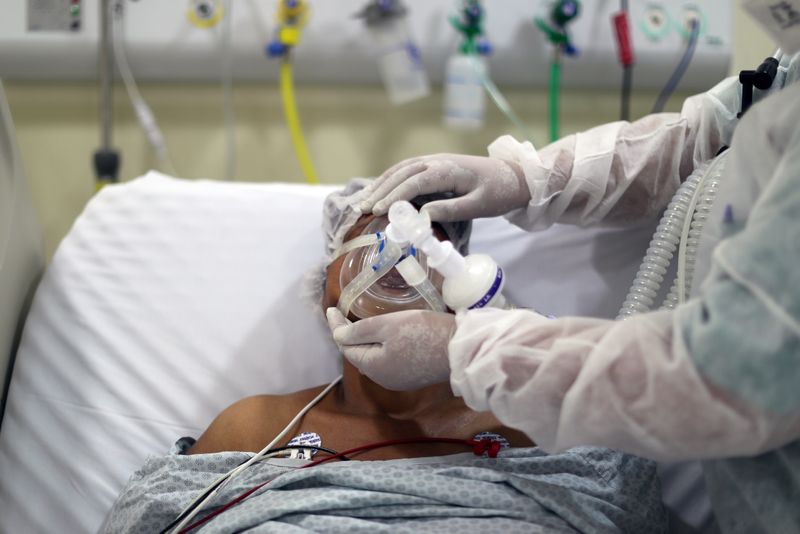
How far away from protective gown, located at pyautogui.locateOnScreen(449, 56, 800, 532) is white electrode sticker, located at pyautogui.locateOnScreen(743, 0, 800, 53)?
61 mm

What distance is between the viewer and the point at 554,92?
2.19m

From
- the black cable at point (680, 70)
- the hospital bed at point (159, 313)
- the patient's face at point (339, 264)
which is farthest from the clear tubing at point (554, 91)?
Answer: the patient's face at point (339, 264)

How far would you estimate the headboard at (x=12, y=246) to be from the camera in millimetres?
1527

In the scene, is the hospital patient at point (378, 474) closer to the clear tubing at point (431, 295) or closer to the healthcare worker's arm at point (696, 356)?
the clear tubing at point (431, 295)

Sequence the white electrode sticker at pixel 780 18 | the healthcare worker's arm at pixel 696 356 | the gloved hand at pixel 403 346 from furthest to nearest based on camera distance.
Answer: the gloved hand at pixel 403 346, the white electrode sticker at pixel 780 18, the healthcare worker's arm at pixel 696 356

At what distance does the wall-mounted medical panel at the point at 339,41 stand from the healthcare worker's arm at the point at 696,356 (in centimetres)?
127

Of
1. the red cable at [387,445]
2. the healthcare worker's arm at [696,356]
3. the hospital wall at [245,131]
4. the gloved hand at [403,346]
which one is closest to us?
the healthcare worker's arm at [696,356]

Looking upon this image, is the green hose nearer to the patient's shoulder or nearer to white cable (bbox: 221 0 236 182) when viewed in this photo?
white cable (bbox: 221 0 236 182)

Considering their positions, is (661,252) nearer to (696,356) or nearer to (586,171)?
(586,171)

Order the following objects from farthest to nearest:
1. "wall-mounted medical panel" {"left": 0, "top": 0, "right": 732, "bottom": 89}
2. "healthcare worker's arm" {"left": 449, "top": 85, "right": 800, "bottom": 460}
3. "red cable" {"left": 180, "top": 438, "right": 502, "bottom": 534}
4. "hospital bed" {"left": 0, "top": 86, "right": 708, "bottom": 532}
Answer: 1. "wall-mounted medical panel" {"left": 0, "top": 0, "right": 732, "bottom": 89}
2. "hospital bed" {"left": 0, "top": 86, "right": 708, "bottom": 532}
3. "red cable" {"left": 180, "top": 438, "right": 502, "bottom": 534}
4. "healthcare worker's arm" {"left": 449, "top": 85, "right": 800, "bottom": 460}

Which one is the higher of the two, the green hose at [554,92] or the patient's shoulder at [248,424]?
the green hose at [554,92]

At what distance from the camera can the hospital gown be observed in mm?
1133

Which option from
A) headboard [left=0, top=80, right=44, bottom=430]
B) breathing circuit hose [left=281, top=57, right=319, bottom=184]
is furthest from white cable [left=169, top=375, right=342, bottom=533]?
breathing circuit hose [left=281, top=57, right=319, bottom=184]

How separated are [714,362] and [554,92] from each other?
148cm
